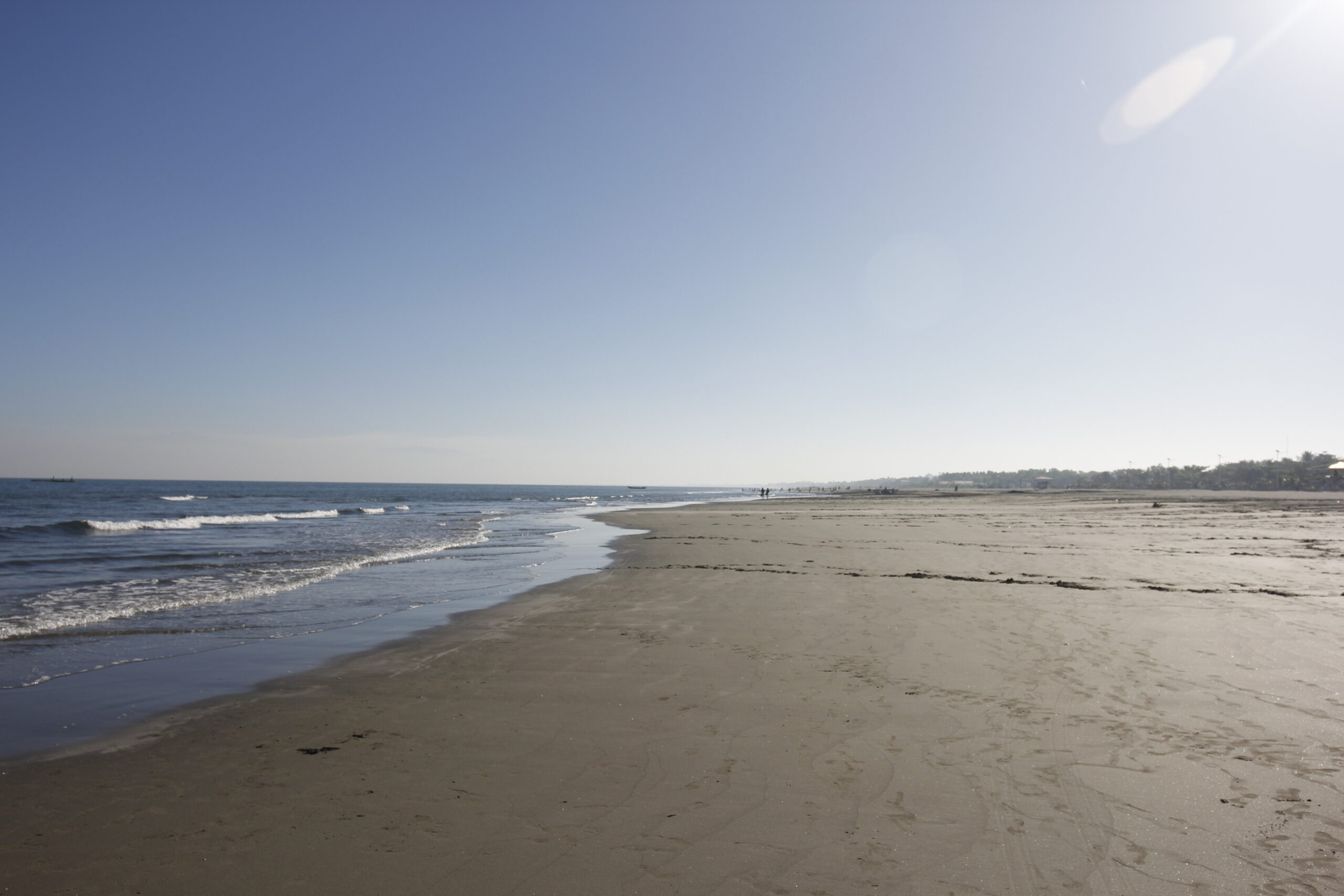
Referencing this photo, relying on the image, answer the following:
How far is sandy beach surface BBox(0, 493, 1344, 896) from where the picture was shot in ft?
12.4

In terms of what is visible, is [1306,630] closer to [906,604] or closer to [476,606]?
[906,604]

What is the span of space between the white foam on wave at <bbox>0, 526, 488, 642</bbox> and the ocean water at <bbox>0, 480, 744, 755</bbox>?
6 centimetres

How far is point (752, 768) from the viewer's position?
511 cm

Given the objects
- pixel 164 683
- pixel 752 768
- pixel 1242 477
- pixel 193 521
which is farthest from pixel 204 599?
pixel 1242 477

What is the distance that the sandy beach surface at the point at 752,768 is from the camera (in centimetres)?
378

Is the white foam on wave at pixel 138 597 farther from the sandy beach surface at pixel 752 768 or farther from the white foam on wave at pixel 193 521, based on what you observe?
the white foam on wave at pixel 193 521

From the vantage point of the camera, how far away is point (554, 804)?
14.9 ft

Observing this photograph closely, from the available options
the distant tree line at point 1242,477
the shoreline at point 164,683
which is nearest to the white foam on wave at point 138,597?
the shoreline at point 164,683

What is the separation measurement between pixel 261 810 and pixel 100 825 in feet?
3.40

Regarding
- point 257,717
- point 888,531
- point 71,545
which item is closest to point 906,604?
point 257,717

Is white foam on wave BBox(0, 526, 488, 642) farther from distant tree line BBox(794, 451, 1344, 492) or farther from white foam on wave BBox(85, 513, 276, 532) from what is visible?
distant tree line BBox(794, 451, 1344, 492)

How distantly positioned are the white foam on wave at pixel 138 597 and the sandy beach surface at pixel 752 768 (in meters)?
6.71

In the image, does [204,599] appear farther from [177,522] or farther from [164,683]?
[177,522]

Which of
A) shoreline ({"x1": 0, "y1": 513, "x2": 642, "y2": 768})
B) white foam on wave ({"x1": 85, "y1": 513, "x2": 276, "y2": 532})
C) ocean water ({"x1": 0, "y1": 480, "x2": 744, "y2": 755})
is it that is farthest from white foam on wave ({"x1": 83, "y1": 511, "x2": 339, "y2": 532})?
shoreline ({"x1": 0, "y1": 513, "x2": 642, "y2": 768})
